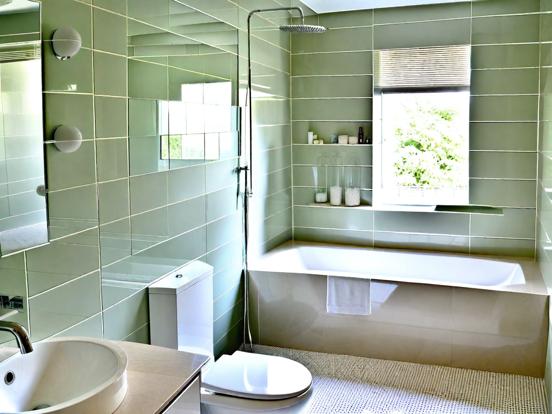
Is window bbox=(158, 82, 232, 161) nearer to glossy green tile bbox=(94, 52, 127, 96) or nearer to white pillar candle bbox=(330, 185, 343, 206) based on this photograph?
glossy green tile bbox=(94, 52, 127, 96)

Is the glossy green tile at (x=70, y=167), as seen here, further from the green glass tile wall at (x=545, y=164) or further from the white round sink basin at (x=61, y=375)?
the green glass tile wall at (x=545, y=164)

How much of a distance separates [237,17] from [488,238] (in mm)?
2475

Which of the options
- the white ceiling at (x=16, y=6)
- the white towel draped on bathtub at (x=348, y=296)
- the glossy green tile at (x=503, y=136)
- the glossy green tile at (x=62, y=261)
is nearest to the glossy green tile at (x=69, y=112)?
the white ceiling at (x=16, y=6)

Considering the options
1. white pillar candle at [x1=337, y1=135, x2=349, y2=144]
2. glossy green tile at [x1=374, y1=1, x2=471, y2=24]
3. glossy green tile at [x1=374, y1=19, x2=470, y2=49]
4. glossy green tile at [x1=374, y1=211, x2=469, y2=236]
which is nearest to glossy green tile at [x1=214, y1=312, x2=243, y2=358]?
glossy green tile at [x1=374, y1=211, x2=469, y2=236]

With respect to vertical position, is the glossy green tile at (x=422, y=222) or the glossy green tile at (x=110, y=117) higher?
the glossy green tile at (x=110, y=117)

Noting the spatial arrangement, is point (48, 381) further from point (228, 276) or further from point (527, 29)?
point (527, 29)

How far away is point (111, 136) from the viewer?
8.64 ft

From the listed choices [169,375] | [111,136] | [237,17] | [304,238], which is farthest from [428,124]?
[169,375]

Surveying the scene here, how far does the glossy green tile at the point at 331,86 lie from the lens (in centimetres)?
489

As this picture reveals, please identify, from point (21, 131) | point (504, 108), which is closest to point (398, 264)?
point (504, 108)

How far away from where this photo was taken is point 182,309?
298cm

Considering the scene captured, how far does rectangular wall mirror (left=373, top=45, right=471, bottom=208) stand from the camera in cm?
467

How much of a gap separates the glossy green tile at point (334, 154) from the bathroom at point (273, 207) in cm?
2

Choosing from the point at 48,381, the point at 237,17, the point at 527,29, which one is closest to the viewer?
the point at 48,381
